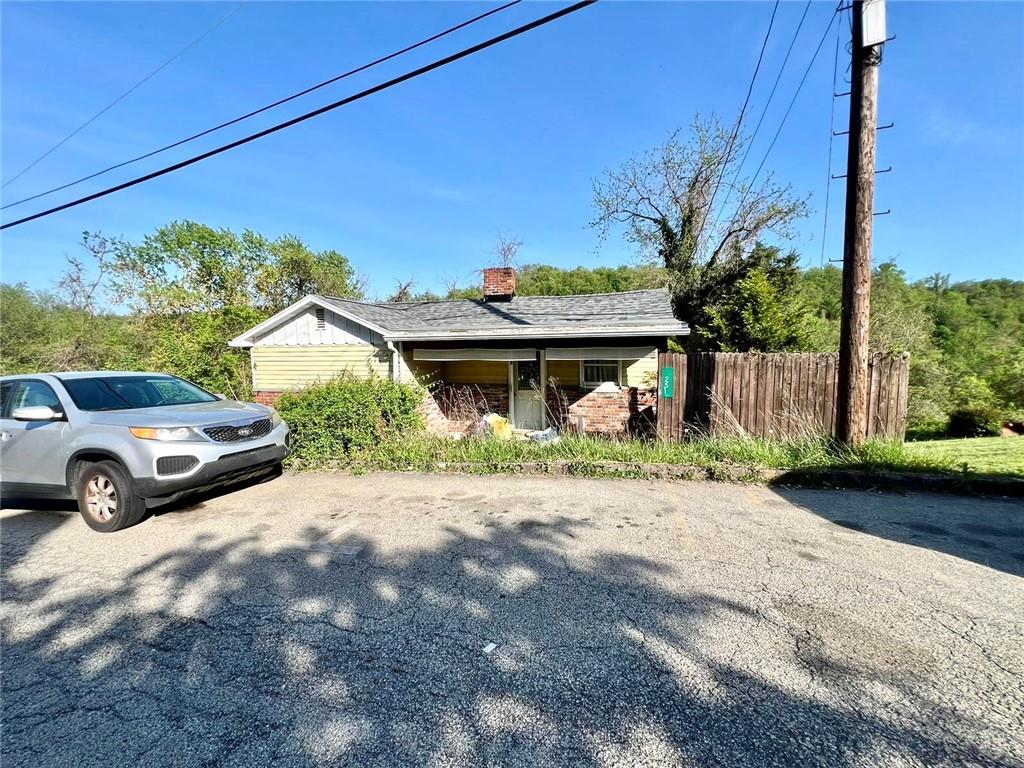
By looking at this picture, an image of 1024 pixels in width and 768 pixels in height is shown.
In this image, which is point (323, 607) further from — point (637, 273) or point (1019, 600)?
point (637, 273)

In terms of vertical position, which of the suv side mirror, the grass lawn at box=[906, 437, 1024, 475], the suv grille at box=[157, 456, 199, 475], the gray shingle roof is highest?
the gray shingle roof

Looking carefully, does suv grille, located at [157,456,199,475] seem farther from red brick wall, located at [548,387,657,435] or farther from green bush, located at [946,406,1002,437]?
green bush, located at [946,406,1002,437]

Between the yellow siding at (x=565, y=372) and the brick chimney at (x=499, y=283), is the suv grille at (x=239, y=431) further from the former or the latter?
the brick chimney at (x=499, y=283)

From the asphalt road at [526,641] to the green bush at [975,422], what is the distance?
11307 mm

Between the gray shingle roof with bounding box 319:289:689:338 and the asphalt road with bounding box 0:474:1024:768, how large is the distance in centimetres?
541

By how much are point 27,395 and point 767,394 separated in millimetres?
9907

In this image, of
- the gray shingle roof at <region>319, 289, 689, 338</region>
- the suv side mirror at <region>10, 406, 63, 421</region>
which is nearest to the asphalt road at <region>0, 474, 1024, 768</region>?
the suv side mirror at <region>10, 406, 63, 421</region>

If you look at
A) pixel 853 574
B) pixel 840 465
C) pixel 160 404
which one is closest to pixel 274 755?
pixel 853 574

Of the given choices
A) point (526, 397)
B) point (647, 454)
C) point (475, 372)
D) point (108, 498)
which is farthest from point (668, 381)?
point (108, 498)

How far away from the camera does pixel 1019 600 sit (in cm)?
294

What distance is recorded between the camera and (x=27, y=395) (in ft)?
16.9

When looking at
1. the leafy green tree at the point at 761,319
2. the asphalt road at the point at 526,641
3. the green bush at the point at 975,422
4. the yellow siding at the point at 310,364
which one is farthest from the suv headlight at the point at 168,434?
the green bush at the point at 975,422

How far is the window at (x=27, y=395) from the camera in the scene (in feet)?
16.4

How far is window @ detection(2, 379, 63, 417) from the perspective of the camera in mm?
4999
